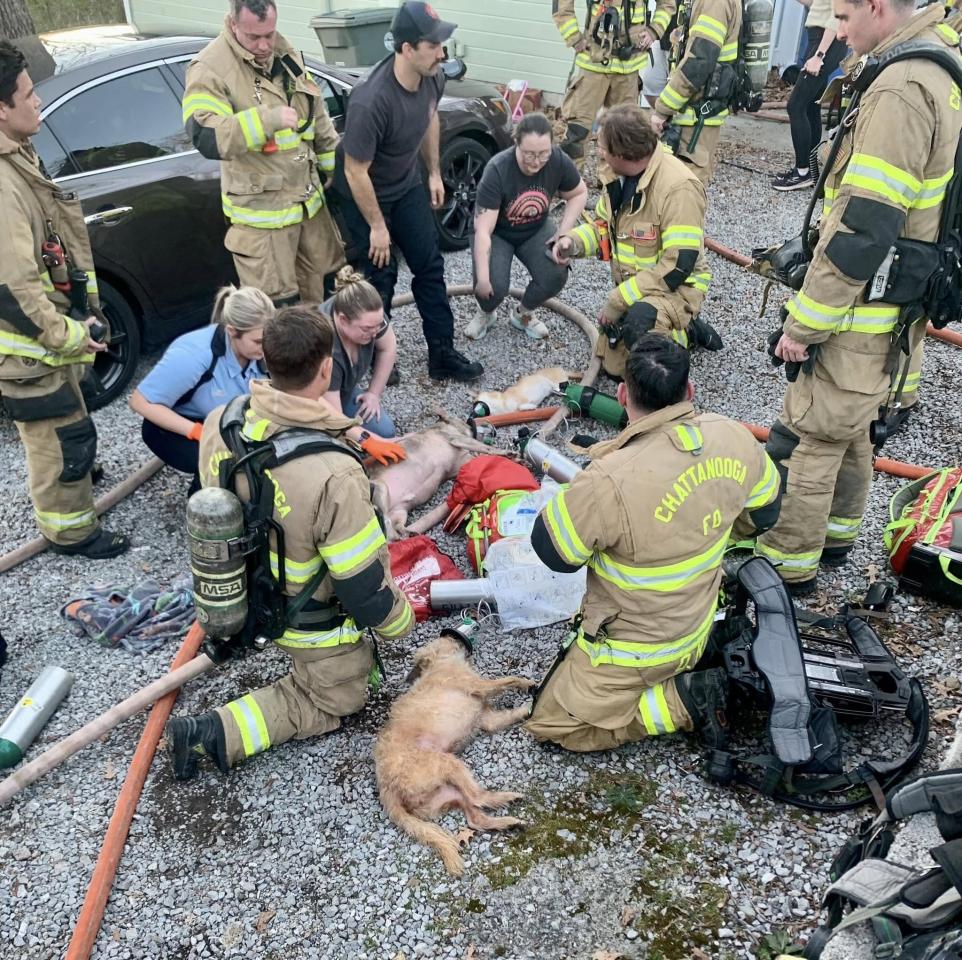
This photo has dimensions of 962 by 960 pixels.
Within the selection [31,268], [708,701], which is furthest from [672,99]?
[708,701]

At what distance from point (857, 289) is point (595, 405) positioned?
6.90ft

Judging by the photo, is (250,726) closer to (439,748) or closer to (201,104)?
(439,748)

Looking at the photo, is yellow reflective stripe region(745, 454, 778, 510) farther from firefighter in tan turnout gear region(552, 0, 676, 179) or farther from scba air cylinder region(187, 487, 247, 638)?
firefighter in tan turnout gear region(552, 0, 676, 179)

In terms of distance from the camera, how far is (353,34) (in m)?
9.26

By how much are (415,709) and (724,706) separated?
3.74 ft

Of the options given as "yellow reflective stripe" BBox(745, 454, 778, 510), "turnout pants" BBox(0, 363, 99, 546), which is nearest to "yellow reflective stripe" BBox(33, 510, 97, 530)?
"turnout pants" BBox(0, 363, 99, 546)

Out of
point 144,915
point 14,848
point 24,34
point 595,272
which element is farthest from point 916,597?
point 24,34

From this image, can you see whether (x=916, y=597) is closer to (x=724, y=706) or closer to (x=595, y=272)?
(x=724, y=706)

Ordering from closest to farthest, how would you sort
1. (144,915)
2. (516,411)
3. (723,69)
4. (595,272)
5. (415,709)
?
→ 1. (144,915)
2. (415,709)
3. (516,411)
4. (723,69)
5. (595,272)

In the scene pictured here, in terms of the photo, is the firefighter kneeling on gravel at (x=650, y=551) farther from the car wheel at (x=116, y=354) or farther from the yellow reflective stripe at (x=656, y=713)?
the car wheel at (x=116, y=354)

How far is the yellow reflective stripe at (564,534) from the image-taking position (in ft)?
9.53

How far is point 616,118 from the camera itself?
4.70 meters

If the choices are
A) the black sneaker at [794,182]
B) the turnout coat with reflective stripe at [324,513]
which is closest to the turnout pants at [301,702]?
the turnout coat with reflective stripe at [324,513]

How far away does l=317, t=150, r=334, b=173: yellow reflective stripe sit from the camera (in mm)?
5266
